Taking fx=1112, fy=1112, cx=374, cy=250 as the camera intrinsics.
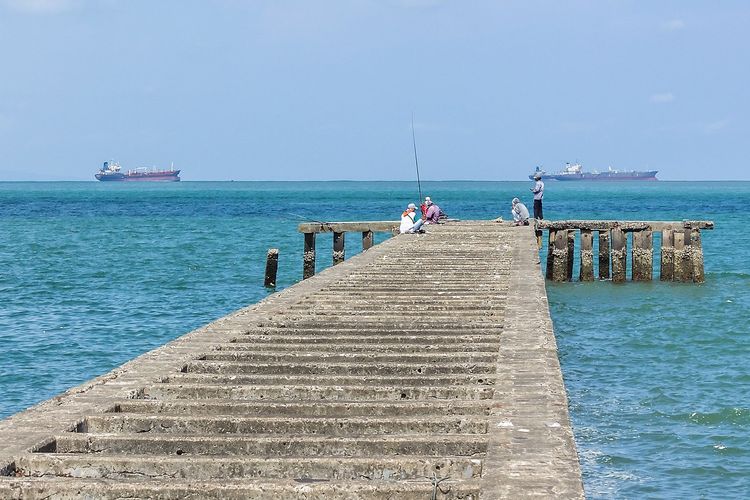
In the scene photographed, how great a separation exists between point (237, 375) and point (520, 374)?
1955mm

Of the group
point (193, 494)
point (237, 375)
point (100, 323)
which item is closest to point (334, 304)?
point (237, 375)

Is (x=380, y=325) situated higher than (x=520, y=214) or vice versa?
(x=520, y=214)

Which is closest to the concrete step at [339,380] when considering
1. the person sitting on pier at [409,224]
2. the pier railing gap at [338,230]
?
the person sitting on pier at [409,224]

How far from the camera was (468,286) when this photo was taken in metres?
13.4

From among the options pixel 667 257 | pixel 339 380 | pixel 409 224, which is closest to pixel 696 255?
pixel 667 257

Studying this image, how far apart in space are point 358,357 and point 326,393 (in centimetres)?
120

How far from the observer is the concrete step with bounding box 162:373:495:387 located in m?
7.45

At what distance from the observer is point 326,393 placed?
7.16 meters

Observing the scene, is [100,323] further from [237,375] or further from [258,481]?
[258,481]

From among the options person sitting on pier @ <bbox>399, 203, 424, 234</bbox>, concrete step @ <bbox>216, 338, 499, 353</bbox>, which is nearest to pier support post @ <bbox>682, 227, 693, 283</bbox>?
person sitting on pier @ <bbox>399, 203, 424, 234</bbox>

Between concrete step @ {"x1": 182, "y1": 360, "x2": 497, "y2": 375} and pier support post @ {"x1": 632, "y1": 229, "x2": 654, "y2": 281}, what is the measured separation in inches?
819

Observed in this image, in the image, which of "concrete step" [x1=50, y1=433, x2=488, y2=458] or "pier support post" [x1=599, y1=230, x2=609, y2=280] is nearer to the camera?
"concrete step" [x1=50, y1=433, x2=488, y2=458]

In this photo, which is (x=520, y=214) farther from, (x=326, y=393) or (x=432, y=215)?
(x=326, y=393)

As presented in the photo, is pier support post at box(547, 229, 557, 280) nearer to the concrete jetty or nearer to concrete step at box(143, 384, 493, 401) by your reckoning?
the concrete jetty
